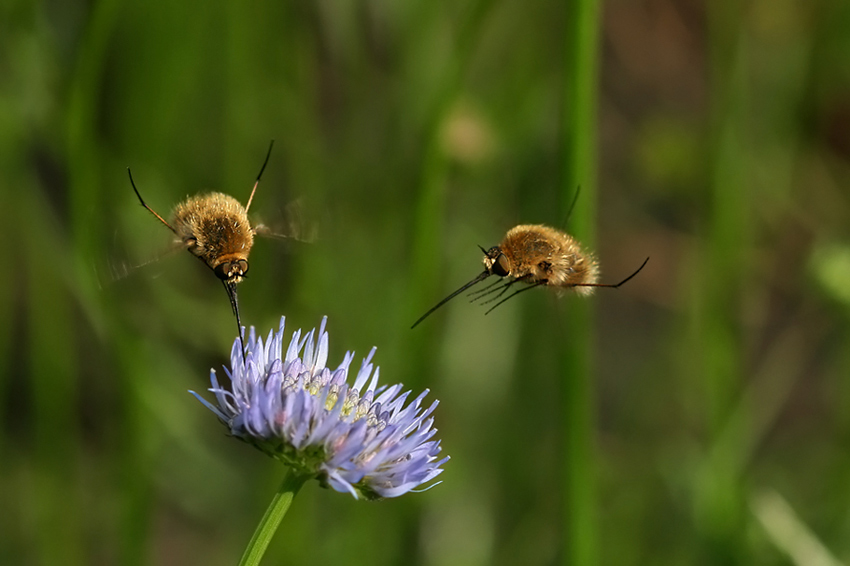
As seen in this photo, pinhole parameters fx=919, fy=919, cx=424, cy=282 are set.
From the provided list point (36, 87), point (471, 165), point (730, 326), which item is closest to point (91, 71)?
point (36, 87)

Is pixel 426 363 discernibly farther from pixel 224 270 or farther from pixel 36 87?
pixel 36 87

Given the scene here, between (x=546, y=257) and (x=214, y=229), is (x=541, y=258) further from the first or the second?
(x=214, y=229)

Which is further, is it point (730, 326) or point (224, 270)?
point (730, 326)

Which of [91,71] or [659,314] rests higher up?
[659,314]

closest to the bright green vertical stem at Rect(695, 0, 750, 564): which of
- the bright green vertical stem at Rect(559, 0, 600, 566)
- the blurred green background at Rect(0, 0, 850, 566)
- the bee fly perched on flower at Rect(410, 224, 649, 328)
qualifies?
the blurred green background at Rect(0, 0, 850, 566)

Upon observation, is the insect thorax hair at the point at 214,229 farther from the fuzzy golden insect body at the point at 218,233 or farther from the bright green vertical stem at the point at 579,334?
the bright green vertical stem at the point at 579,334

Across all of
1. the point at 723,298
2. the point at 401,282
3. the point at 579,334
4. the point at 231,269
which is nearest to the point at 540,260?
the point at 579,334
